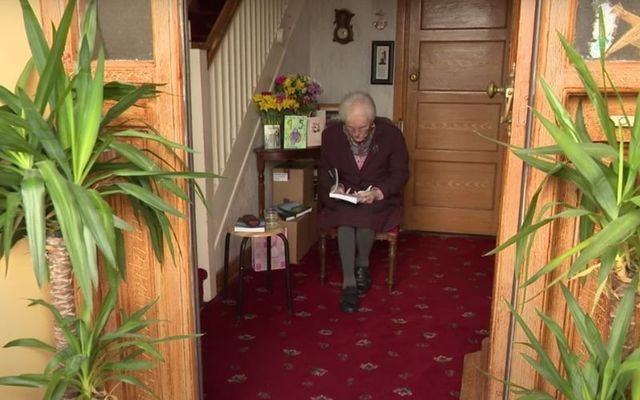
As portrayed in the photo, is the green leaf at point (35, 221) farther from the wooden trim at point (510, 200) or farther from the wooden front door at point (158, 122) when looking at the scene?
the wooden trim at point (510, 200)

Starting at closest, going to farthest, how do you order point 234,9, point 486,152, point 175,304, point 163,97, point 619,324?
point 619,324, point 163,97, point 175,304, point 234,9, point 486,152

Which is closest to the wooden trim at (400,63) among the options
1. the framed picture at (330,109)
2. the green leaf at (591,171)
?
the framed picture at (330,109)

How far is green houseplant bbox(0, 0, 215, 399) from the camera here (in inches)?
52.1

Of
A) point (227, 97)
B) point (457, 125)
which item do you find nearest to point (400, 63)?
point (457, 125)

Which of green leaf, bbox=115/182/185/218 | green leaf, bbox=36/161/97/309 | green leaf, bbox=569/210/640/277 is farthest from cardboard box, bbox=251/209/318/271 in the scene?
green leaf, bbox=569/210/640/277

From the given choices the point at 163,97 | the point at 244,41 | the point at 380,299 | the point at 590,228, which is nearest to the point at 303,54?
the point at 244,41

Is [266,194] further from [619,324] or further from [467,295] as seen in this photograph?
[619,324]

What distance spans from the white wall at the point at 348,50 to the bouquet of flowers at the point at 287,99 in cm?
77

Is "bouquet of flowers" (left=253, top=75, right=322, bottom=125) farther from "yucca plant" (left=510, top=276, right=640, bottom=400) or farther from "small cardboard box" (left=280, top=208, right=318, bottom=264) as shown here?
"yucca plant" (left=510, top=276, right=640, bottom=400)

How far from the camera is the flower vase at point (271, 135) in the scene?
3.83m

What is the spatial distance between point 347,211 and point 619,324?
2.21 metres

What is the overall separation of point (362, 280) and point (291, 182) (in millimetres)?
951

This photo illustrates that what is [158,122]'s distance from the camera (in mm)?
1787

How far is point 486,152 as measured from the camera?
4527mm
